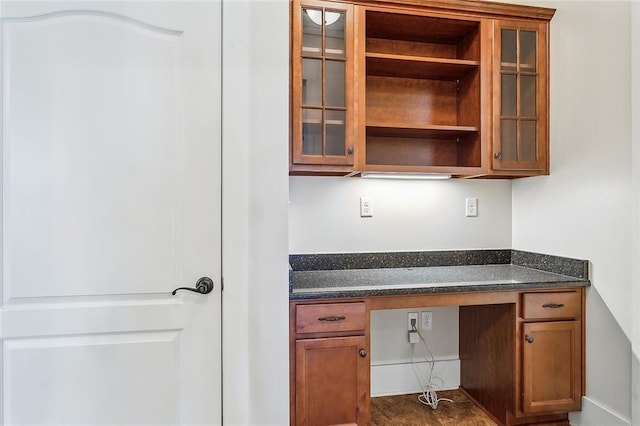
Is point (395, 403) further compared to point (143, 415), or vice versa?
point (395, 403)

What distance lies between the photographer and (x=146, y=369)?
1322mm

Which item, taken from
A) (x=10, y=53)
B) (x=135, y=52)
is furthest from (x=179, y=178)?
(x=10, y=53)

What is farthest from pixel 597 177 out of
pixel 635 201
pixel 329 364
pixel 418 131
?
pixel 329 364

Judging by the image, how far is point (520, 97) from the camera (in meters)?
1.97

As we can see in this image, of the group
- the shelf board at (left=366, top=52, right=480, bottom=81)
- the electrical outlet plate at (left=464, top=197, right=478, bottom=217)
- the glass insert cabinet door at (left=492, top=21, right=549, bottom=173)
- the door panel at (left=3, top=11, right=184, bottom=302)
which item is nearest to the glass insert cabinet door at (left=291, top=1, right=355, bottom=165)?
the shelf board at (left=366, top=52, right=480, bottom=81)

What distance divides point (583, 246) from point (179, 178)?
2.03 metres

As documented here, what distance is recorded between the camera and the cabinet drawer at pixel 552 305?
1.75 m

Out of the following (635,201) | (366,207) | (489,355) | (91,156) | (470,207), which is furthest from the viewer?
(470,207)

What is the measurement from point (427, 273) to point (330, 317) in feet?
2.42

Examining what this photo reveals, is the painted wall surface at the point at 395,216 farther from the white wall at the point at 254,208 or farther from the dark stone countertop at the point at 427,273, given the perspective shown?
the white wall at the point at 254,208

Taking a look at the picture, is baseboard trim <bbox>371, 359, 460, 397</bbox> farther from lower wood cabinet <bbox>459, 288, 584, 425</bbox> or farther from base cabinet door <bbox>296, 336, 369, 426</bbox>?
base cabinet door <bbox>296, 336, 369, 426</bbox>

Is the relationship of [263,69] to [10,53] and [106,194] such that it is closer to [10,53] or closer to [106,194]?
[106,194]

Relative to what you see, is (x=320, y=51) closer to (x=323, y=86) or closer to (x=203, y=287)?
(x=323, y=86)

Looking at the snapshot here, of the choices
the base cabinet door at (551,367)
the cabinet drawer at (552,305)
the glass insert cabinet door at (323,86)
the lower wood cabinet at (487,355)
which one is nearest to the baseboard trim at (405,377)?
the lower wood cabinet at (487,355)
